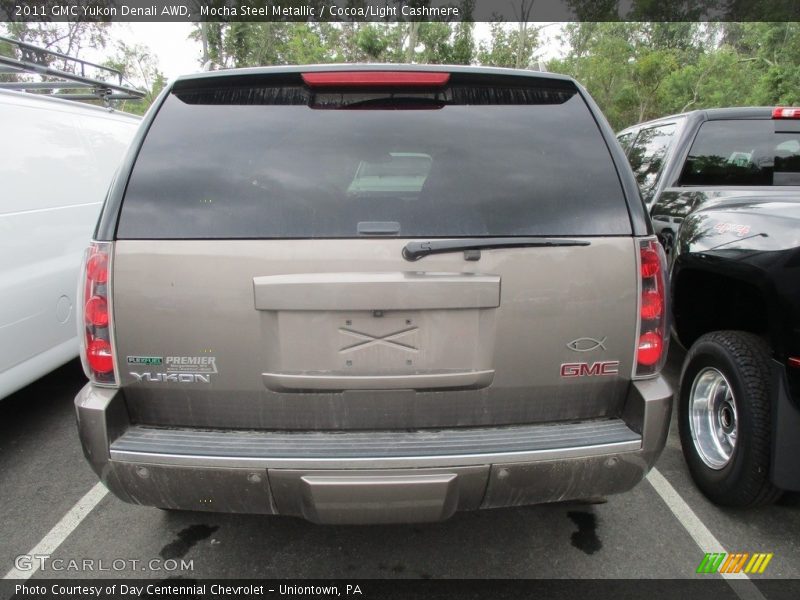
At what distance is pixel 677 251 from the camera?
11.1 feet

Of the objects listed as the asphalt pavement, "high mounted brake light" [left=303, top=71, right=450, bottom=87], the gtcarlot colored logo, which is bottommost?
the asphalt pavement

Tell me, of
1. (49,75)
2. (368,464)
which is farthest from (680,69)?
(368,464)

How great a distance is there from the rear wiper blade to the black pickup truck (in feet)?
3.64

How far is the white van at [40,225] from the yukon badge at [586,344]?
3.20m

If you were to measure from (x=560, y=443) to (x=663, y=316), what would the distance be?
0.60 meters

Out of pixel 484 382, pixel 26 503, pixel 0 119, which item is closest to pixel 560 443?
pixel 484 382

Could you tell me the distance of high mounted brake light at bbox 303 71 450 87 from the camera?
2104 mm

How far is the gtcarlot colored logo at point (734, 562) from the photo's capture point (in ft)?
8.04

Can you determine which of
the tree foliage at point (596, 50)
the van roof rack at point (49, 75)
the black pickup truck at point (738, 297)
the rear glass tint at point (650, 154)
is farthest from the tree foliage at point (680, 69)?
the van roof rack at point (49, 75)

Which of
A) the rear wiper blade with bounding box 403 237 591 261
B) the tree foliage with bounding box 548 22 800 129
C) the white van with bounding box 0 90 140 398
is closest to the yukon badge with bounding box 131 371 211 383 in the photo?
the rear wiper blade with bounding box 403 237 591 261

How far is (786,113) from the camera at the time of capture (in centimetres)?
427

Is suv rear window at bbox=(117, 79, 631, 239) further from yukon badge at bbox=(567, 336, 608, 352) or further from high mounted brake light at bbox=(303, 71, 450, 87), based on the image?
yukon badge at bbox=(567, 336, 608, 352)

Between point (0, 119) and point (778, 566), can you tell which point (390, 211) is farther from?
point (0, 119)

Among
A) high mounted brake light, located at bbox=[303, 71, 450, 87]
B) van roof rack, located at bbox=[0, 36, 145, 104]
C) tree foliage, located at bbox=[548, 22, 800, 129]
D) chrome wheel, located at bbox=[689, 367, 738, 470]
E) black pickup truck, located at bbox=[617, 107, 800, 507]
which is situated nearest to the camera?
high mounted brake light, located at bbox=[303, 71, 450, 87]
